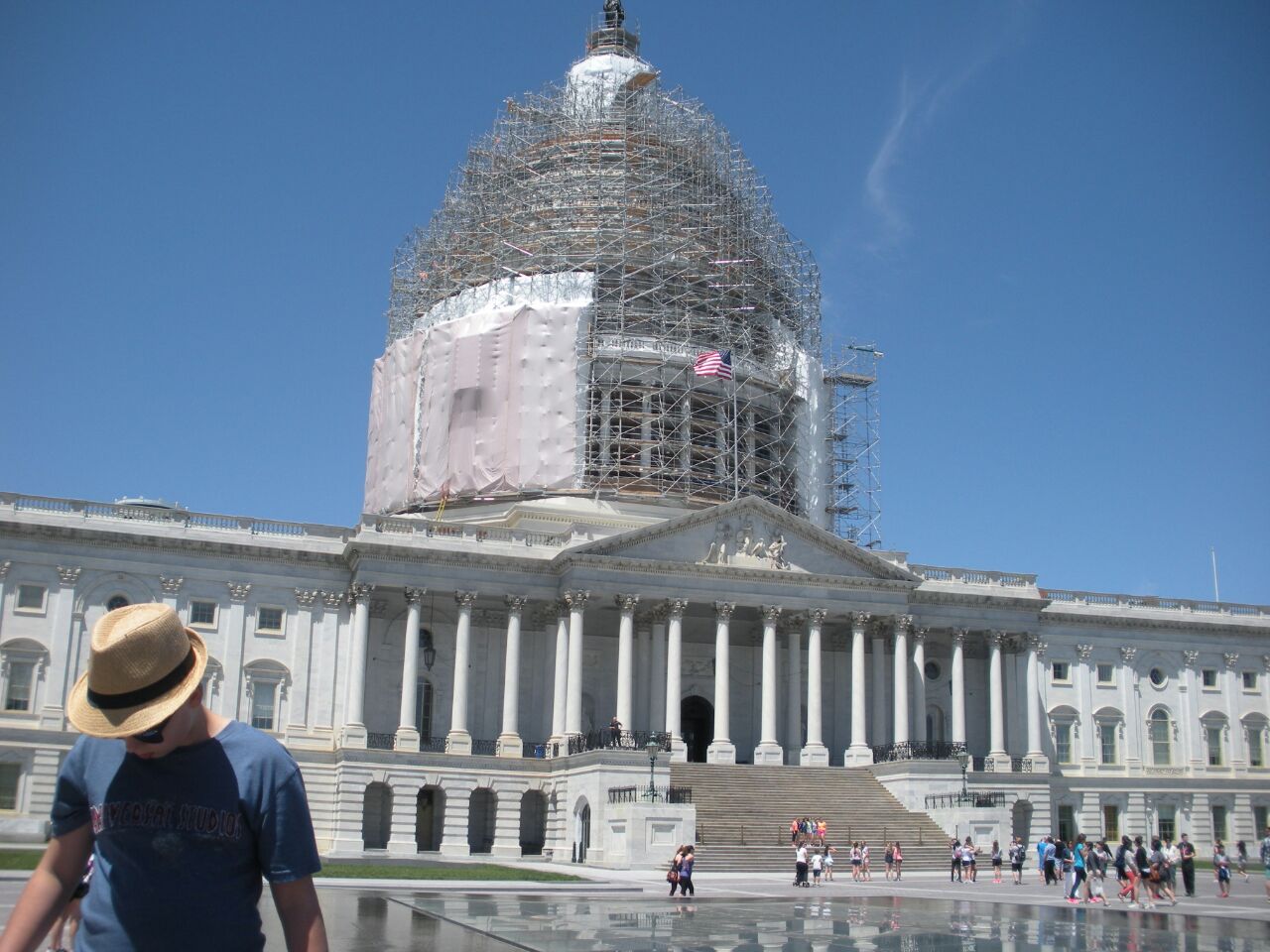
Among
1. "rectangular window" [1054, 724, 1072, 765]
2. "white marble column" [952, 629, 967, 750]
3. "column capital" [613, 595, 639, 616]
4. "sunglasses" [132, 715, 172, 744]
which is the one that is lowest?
"sunglasses" [132, 715, 172, 744]

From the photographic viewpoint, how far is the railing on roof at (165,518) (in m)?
60.9

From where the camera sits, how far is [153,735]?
6.23 meters

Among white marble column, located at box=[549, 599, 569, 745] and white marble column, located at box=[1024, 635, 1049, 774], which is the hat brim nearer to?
white marble column, located at box=[549, 599, 569, 745]

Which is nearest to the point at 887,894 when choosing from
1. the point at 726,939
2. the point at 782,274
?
the point at 726,939

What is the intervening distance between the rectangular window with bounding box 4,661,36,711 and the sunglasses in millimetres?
58400

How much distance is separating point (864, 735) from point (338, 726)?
77.4 ft

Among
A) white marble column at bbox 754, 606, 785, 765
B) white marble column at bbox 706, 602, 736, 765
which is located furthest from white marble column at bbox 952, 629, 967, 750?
white marble column at bbox 706, 602, 736, 765

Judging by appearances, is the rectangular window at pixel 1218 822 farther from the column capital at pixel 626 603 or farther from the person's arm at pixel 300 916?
the person's arm at pixel 300 916

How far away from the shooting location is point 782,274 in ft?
272

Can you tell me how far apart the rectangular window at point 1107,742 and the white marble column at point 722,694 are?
23.5m

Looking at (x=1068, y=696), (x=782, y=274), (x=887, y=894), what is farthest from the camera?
(x=782, y=274)

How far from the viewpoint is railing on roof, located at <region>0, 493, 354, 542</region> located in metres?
60.9

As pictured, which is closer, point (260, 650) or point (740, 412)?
point (260, 650)

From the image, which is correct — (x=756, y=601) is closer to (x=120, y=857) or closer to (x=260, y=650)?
(x=260, y=650)
